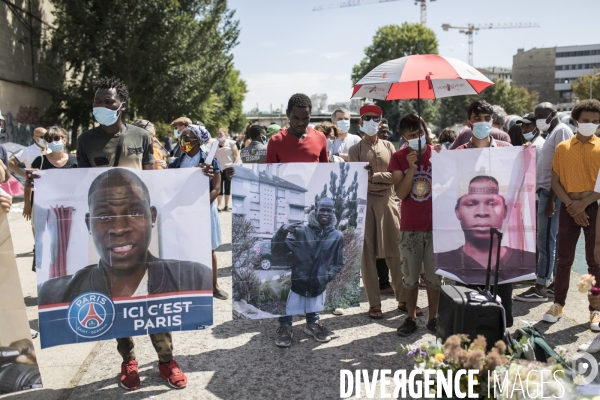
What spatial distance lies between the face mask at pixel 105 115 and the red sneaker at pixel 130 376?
1762 millimetres

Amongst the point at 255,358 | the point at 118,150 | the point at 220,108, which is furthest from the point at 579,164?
the point at 220,108

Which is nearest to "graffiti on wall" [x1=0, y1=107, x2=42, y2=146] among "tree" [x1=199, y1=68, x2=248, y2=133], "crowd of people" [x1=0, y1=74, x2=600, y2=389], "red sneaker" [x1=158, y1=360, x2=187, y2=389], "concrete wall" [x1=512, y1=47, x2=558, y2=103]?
"tree" [x1=199, y1=68, x2=248, y2=133]

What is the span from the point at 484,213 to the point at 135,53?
67.9 feet

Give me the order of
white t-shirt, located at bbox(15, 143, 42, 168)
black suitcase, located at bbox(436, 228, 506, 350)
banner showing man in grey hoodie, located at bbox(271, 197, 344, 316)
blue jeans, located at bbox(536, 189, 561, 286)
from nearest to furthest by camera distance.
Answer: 1. black suitcase, located at bbox(436, 228, 506, 350)
2. banner showing man in grey hoodie, located at bbox(271, 197, 344, 316)
3. blue jeans, located at bbox(536, 189, 561, 286)
4. white t-shirt, located at bbox(15, 143, 42, 168)

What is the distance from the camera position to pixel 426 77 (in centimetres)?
471

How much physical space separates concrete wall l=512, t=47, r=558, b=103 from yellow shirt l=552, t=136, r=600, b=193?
485 feet

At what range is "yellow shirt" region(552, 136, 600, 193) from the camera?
16.2 ft

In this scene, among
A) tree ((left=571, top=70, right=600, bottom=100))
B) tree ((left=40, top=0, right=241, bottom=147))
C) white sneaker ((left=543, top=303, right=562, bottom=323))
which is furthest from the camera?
tree ((left=571, top=70, right=600, bottom=100))

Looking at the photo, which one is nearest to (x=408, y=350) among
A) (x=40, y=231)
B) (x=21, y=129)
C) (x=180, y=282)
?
(x=180, y=282)

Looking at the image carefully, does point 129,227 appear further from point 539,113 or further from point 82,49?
point 82,49

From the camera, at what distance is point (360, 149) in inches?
222

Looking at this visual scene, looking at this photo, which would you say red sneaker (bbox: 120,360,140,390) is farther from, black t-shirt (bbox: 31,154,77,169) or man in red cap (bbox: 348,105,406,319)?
black t-shirt (bbox: 31,154,77,169)

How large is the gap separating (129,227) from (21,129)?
19.9 meters

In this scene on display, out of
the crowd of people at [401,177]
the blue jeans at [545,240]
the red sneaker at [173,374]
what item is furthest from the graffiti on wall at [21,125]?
the blue jeans at [545,240]
